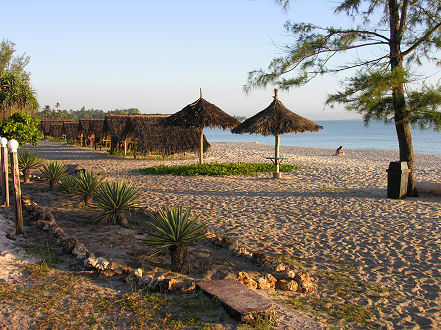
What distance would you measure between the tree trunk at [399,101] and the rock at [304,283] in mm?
5975

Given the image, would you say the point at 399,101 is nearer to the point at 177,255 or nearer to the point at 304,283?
the point at 304,283

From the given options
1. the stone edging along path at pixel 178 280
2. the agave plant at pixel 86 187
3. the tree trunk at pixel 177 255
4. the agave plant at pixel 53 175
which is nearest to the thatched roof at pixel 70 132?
the agave plant at pixel 53 175

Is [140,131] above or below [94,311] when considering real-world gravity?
above

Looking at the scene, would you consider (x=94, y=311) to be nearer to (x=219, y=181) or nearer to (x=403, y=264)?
(x=403, y=264)

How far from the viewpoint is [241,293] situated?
3.74m

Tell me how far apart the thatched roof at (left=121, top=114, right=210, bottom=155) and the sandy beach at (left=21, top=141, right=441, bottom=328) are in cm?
732

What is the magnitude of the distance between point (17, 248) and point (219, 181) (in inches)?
309

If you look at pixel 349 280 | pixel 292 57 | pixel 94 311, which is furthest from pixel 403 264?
pixel 292 57

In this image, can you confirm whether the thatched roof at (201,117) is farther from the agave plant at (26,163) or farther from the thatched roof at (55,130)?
the thatched roof at (55,130)

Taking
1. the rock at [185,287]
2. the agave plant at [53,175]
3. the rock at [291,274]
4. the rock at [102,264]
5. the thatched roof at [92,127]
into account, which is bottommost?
the rock at [291,274]

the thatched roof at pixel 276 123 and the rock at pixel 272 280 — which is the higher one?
the thatched roof at pixel 276 123

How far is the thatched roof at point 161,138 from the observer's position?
66.8 feet

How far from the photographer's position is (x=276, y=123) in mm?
13516

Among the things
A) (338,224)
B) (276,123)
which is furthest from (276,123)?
(338,224)
